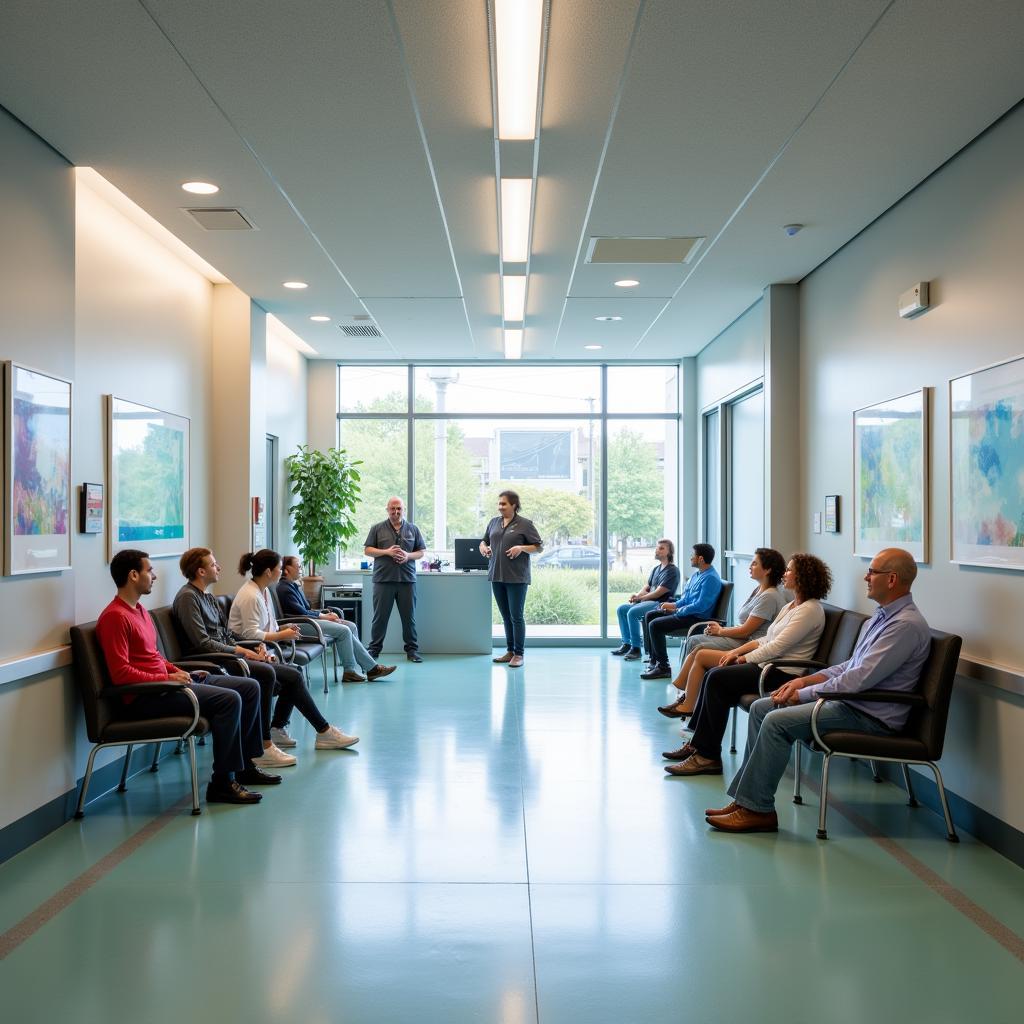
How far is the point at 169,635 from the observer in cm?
582

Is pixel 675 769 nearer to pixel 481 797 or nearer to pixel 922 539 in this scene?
pixel 481 797

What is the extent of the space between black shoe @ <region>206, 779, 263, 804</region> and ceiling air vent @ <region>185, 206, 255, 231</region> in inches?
128

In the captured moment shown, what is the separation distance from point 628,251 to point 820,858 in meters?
4.13

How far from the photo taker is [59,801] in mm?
4641

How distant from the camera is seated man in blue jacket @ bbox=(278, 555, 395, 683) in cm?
806

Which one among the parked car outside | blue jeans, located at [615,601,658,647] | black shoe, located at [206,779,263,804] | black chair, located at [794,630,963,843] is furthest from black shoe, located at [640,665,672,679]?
black shoe, located at [206,779,263,804]

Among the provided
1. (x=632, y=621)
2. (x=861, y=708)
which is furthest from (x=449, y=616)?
(x=861, y=708)

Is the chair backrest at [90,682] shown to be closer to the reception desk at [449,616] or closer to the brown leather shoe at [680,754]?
the brown leather shoe at [680,754]

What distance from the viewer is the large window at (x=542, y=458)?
11484 millimetres

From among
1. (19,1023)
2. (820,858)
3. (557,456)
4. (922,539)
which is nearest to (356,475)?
(557,456)

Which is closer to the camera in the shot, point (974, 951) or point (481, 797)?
point (974, 951)

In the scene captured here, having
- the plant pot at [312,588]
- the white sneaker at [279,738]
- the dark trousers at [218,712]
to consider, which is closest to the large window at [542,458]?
the plant pot at [312,588]

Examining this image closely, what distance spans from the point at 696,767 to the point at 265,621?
307 centimetres

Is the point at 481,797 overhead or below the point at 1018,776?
below
